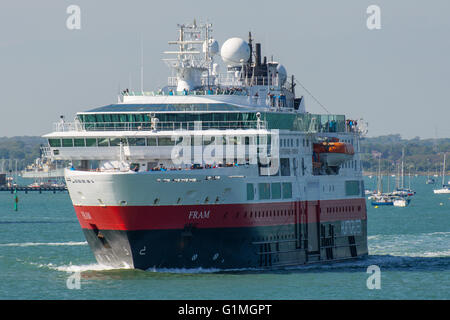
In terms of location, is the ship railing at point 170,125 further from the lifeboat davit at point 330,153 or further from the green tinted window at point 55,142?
the lifeboat davit at point 330,153

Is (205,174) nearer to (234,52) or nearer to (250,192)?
(250,192)

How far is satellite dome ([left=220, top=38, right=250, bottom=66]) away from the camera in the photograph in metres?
75.8

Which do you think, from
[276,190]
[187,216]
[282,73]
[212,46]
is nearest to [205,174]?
[187,216]

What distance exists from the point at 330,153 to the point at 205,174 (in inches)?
517

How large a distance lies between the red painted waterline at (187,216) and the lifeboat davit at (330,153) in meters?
5.00

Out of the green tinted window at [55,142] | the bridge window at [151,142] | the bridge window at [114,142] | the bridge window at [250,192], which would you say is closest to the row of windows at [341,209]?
the bridge window at [250,192]

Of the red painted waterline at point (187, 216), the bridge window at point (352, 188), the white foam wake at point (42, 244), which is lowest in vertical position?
the white foam wake at point (42, 244)

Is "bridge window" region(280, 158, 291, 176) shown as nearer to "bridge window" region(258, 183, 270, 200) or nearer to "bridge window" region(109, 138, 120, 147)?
"bridge window" region(258, 183, 270, 200)

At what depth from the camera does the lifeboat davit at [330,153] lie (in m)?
71.1
